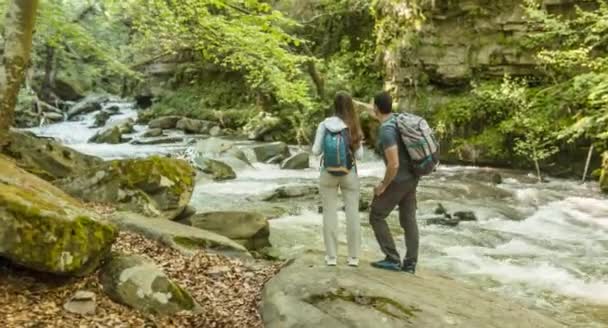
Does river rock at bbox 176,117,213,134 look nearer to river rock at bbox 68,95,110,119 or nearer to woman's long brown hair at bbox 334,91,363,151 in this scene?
river rock at bbox 68,95,110,119

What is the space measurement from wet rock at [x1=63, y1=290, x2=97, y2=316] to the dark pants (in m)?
2.66

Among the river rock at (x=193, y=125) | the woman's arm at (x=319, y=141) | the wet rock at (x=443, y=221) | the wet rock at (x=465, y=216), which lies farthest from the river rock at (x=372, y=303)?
the river rock at (x=193, y=125)

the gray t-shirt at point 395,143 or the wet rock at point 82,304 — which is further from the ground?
the gray t-shirt at point 395,143

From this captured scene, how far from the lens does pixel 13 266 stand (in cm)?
473

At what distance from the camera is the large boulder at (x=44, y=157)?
8812mm

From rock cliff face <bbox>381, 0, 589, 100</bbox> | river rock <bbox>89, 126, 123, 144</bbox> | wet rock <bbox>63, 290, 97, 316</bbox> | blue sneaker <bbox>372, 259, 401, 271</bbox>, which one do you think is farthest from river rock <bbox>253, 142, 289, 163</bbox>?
wet rock <bbox>63, 290, 97, 316</bbox>

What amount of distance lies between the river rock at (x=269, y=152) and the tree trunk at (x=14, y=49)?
12157 mm

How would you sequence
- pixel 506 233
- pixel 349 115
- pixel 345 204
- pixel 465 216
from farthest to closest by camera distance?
pixel 465 216, pixel 506 233, pixel 345 204, pixel 349 115

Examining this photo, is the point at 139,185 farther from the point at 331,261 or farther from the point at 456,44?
the point at 456,44

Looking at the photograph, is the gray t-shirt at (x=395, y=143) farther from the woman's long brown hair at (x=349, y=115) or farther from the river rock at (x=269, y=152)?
the river rock at (x=269, y=152)

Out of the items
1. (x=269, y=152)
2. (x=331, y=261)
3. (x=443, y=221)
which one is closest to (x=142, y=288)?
(x=331, y=261)

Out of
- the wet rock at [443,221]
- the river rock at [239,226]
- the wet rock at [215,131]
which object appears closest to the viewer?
the river rock at [239,226]

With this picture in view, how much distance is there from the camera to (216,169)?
1608 cm

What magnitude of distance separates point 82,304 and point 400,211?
3020 mm
